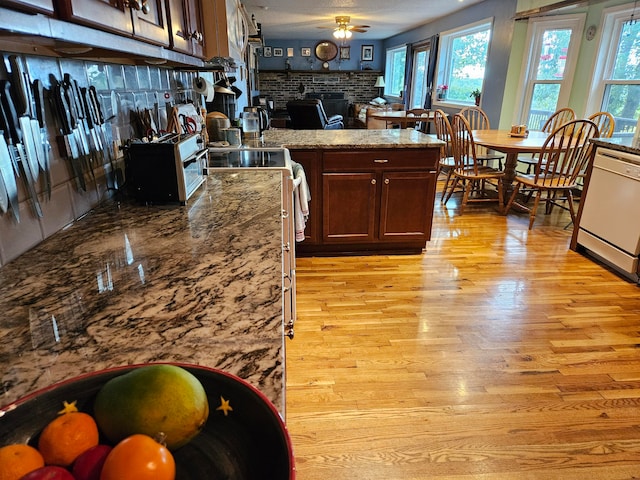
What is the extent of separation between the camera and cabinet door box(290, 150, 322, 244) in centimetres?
276

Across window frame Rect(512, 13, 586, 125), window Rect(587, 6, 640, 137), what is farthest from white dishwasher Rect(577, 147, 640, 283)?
window frame Rect(512, 13, 586, 125)

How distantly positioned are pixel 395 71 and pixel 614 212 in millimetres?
8249

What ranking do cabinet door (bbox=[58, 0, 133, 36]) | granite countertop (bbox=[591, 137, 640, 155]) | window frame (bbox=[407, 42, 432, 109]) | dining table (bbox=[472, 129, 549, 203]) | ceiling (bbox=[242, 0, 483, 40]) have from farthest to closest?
1. window frame (bbox=[407, 42, 432, 109])
2. ceiling (bbox=[242, 0, 483, 40])
3. dining table (bbox=[472, 129, 549, 203])
4. granite countertop (bbox=[591, 137, 640, 155])
5. cabinet door (bbox=[58, 0, 133, 36])

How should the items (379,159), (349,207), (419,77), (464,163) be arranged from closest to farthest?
(379,159) → (349,207) → (464,163) → (419,77)

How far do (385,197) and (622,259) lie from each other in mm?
1594

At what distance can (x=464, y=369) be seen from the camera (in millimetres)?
1859

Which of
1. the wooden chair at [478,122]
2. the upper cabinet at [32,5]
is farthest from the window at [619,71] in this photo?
the upper cabinet at [32,5]

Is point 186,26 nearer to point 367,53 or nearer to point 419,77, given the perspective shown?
point 419,77

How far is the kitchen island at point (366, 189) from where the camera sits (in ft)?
9.10

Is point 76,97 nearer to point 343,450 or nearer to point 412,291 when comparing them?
point 343,450

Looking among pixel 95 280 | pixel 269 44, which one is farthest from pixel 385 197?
pixel 269 44

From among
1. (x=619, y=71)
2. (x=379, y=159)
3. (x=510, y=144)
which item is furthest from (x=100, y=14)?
(x=619, y=71)

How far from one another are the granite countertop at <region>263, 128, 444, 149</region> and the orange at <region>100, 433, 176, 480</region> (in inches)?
95.2

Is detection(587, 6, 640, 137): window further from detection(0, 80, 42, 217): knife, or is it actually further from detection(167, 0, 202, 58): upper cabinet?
detection(0, 80, 42, 217): knife
